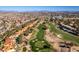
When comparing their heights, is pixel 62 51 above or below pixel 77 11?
below

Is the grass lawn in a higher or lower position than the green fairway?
lower

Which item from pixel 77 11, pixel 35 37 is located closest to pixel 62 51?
pixel 35 37

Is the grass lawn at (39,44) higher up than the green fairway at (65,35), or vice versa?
the green fairway at (65,35)
